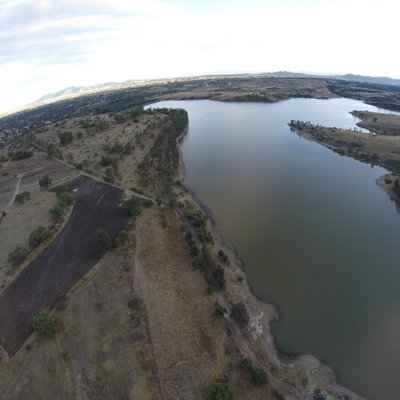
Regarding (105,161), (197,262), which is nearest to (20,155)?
(105,161)

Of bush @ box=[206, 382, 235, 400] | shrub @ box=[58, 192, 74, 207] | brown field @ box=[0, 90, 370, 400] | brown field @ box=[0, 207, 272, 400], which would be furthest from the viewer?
shrub @ box=[58, 192, 74, 207]

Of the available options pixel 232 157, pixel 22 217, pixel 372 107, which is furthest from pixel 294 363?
pixel 372 107

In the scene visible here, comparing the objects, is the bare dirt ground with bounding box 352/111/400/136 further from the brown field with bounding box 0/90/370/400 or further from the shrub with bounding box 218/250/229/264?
the brown field with bounding box 0/90/370/400

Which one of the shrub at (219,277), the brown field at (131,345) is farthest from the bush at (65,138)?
the shrub at (219,277)

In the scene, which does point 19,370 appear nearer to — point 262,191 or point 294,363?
point 294,363

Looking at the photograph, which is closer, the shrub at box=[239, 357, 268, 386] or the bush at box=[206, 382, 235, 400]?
the bush at box=[206, 382, 235, 400]

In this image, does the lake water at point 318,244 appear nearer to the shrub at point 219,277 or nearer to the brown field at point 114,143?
the shrub at point 219,277

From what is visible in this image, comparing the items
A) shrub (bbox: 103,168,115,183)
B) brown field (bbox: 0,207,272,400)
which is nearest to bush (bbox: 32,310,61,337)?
brown field (bbox: 0,207,272,400)
